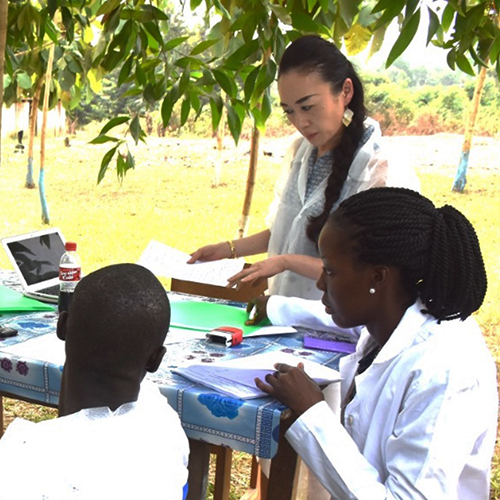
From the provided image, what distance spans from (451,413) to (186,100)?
5.61ft

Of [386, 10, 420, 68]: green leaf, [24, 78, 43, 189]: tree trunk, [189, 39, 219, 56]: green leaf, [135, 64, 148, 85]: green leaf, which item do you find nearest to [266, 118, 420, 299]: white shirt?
[386, 10, 420, 68]: green leaf

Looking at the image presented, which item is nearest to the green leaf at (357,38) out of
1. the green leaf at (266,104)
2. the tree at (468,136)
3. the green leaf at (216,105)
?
the green leaf at (266,104)

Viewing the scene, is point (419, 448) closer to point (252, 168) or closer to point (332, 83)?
point (332, 83)

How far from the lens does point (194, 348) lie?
81.1 inches

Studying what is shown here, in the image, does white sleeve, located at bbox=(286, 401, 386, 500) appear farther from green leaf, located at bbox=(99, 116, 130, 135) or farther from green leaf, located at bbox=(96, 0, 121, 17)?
green leaf, located at bbox=(96, 0, 121, 17)

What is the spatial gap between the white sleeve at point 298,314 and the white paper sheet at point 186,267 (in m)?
0.23

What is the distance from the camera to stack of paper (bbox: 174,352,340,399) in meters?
1.72

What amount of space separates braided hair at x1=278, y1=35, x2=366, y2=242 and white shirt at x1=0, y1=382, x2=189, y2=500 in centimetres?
134

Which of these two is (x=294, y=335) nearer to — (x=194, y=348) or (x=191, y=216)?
(x=194, y=348)

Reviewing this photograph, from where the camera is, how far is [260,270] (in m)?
2.31

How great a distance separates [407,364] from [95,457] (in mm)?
633

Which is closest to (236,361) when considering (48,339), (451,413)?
(48,339)

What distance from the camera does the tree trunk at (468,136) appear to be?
574cm

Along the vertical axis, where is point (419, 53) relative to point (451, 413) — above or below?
above
